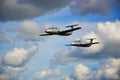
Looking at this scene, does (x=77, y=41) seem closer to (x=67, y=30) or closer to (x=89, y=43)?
(x=89, y=43)

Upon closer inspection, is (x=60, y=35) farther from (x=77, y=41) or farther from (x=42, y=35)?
(x=77, y=41)

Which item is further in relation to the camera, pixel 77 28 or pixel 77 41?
pixel 77 41

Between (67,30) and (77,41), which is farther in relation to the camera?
(77,41)

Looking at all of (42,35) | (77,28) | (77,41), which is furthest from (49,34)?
(77,41)

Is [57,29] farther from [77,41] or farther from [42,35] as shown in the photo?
[77,41]

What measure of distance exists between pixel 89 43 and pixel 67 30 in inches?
1249

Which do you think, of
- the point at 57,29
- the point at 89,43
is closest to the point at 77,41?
the point at 89,43

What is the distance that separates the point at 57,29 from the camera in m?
151

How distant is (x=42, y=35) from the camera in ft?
495

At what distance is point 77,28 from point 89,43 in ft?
114

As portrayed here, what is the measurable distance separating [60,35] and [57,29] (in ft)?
11.5

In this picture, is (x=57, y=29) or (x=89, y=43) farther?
(x=89, y=43)

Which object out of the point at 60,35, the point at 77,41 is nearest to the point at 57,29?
the point at 60,35

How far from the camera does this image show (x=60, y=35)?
14900cm
